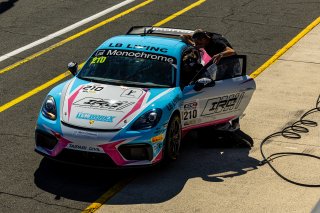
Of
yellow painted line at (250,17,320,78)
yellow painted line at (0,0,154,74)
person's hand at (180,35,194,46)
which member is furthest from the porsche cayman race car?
yellow painted line at (0,0,154,74)

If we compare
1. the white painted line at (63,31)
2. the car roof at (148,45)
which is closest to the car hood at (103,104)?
the car roof at (148,45)

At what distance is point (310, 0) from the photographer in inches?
875

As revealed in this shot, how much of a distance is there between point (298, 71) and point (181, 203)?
6.80 meters

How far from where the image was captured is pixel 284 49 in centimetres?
1789

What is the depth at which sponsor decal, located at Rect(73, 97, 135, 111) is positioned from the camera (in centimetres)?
1112

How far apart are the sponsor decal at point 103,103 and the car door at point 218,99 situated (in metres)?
0.98

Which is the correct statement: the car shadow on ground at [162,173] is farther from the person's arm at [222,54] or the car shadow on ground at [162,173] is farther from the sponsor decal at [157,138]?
the person's arm at [222,54]

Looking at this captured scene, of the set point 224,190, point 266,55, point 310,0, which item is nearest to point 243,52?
point 266,55

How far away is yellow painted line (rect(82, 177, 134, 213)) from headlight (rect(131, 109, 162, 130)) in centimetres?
73

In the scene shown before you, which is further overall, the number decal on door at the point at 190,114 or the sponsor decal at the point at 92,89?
the number decal on door at the point at 190,114

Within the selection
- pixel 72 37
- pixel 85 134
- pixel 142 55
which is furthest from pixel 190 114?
pixel 72 37

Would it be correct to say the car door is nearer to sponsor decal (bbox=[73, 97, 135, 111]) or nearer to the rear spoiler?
sponsor decal (bbox=[73, 97, 135, 111])

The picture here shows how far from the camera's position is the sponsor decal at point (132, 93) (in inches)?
450

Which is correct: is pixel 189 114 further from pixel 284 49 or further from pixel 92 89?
pixel 284 49
